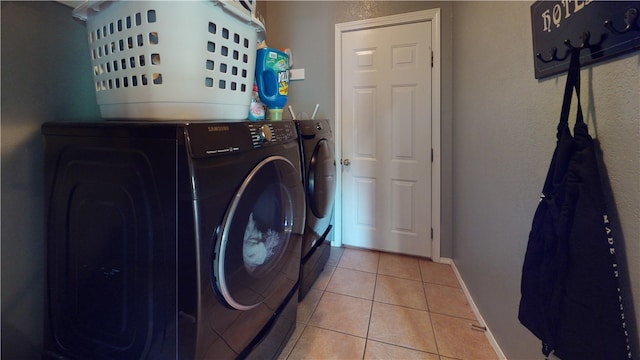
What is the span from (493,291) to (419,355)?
49 cm

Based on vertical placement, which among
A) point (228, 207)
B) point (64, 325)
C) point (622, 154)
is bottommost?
point (64, 325)

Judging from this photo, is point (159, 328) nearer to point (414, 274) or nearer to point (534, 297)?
point (534, 297)

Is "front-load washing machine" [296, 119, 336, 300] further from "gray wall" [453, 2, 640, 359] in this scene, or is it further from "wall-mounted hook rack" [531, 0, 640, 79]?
"wall-mounted hook rack" [531, 0, 640, 79]

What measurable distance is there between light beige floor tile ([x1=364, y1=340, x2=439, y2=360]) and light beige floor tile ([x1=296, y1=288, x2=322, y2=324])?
403 millimetres

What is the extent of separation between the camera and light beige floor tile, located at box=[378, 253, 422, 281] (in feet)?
7.13

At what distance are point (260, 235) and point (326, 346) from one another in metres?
0.81

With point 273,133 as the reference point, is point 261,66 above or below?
above

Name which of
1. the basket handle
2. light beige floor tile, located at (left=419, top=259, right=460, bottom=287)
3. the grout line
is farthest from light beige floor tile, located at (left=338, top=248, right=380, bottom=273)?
the basket handle

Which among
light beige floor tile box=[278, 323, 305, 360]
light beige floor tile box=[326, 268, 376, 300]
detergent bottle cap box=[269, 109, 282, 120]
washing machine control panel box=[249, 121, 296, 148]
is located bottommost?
light beige floor tile box=[278, 323, 305, 360]

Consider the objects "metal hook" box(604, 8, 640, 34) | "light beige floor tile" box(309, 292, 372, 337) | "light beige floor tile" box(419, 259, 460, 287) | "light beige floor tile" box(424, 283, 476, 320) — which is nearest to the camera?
"metal hook" box(604, 8, 640, 34)

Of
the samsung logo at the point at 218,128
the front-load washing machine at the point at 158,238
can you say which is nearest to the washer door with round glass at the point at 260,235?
the front-load washing machine at the point at 158,238

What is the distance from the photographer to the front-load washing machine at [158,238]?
2.30 feet

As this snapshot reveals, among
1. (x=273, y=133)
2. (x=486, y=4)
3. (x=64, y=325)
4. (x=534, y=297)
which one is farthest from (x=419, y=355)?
(x=486, y=4)

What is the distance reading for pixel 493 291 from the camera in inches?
55.5
